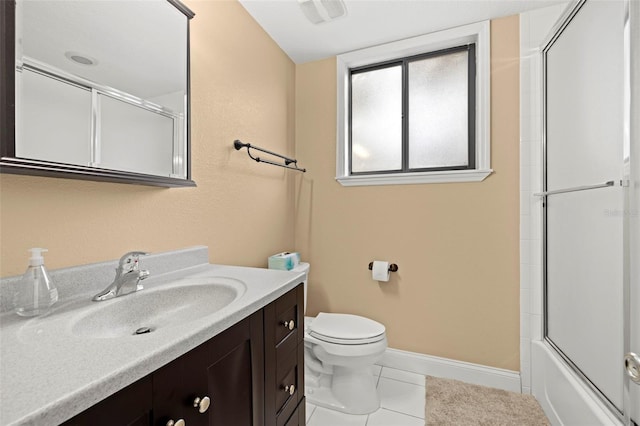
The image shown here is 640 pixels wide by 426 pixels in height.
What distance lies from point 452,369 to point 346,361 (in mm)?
819

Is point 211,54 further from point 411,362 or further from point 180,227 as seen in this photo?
point 411,362

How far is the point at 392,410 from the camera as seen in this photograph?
1.57m

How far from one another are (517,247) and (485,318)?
494 mm

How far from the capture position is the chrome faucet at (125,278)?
2.84 ft

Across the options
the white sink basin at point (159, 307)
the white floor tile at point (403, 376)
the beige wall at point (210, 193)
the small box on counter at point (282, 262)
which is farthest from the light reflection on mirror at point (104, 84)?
the white floor tile at point (403, 376)

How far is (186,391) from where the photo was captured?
23.8 inches

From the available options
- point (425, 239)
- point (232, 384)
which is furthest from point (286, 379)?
point (425, 239)

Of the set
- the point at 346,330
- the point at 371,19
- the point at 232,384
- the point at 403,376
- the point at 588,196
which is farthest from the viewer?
the point at 403,376

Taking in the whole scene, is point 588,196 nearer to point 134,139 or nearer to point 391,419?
point 391,419

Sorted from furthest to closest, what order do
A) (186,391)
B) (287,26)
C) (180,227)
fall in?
(287,26), (180,227), (186,391)

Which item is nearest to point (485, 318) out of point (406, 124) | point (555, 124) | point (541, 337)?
point (541, 337)

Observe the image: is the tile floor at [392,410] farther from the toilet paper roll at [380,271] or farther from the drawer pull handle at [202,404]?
the drawer pull handle at [202,404]

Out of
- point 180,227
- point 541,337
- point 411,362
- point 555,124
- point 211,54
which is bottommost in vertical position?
point 411,362

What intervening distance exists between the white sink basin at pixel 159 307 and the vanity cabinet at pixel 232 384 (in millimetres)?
166
